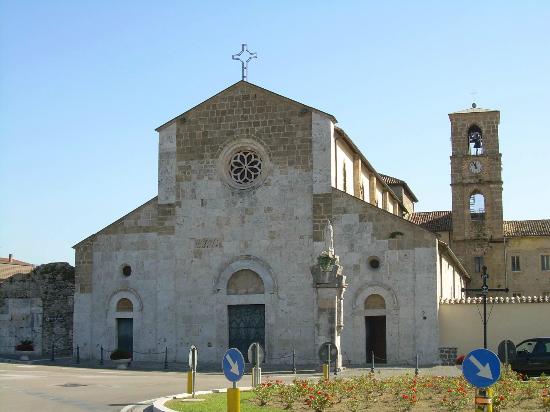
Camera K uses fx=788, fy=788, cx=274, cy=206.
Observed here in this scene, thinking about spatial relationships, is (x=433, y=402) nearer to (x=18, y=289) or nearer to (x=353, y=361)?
(x=353, y=361)

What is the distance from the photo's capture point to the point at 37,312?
36875mm

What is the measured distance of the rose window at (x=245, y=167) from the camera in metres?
33.8

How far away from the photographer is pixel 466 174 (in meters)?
53.5

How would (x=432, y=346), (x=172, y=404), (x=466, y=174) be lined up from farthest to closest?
1. (x=466, y=174)
2. (x=432, y=346)
3. (x=172, y=404)

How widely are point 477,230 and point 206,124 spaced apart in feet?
86.0

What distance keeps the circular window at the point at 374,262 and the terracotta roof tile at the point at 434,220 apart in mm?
23855

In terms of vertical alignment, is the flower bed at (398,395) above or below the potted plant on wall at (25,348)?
above

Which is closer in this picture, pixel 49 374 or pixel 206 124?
pixel 49 374

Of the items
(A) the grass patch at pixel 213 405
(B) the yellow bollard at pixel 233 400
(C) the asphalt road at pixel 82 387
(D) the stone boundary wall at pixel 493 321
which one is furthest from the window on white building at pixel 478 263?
(B) the yellow bollard at pixel 233 400

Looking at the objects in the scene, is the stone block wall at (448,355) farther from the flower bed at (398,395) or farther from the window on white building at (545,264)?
the window on white building at (545,264)

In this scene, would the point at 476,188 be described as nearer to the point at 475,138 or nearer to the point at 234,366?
the point at 475,138

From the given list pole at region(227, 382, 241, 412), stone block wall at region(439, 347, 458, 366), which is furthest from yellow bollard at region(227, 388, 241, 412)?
stone block wall at region(439, 347, 458, 366)

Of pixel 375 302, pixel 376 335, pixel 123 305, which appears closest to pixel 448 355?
pixel 376 335

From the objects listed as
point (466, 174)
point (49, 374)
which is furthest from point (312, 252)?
point (466, 174)
